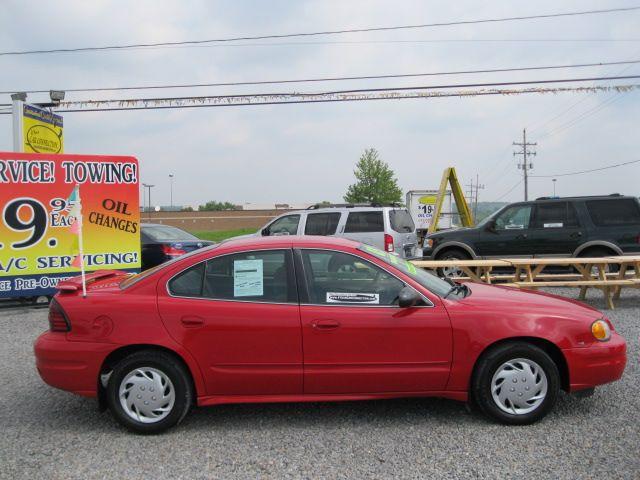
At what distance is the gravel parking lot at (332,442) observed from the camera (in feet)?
11.6

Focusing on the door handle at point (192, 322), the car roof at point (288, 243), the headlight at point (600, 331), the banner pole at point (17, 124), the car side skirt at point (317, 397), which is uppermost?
the banner pole at point (17, 124)

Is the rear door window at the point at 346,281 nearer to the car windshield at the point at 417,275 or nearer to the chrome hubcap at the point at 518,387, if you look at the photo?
the car windshield at the point at 417,275

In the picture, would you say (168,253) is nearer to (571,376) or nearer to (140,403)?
(140,403)

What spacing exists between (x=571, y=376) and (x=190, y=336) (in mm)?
2874

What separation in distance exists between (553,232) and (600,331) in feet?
24.1

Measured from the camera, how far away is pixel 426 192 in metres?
26.2

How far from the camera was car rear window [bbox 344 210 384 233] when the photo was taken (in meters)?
11.6

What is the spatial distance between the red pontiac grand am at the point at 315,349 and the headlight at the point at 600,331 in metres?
0.01

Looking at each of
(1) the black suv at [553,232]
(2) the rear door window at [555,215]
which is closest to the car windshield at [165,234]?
(1) the black suv at [553,232]

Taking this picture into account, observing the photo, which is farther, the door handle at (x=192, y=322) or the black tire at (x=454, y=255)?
the black tire at (x=454, y=255)

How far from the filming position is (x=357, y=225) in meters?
11.7

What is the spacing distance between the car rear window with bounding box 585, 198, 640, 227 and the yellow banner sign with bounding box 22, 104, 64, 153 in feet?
42.7

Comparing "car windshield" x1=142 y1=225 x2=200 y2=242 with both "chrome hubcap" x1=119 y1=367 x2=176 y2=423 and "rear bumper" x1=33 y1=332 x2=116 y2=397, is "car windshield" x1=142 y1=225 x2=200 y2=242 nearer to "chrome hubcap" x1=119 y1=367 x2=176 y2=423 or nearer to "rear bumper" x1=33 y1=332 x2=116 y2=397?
"rear bumper" x1=33 y1=332 x2=116 y2=397

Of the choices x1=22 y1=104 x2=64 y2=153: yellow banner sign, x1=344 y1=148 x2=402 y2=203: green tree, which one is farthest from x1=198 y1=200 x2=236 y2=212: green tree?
x1=22 y1=104 x2=64 y2=153: yellow banner sign
